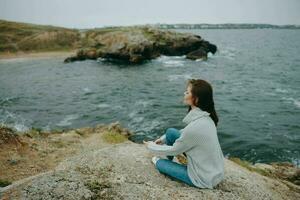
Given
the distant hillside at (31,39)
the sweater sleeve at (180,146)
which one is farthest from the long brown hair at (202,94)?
the distant hillside at (31,39)

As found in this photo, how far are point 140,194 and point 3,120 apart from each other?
25.4 meters

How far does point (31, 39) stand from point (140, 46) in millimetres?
38774

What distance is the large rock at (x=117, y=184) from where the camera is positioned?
7953mm

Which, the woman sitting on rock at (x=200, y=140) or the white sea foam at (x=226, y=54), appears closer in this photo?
the woman sitting on rock at (x=200, y=140)

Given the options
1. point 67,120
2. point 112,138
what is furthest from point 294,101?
point 112,138

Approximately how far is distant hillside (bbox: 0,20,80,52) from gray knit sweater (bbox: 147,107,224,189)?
87.8 meters

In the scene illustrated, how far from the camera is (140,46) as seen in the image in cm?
7325

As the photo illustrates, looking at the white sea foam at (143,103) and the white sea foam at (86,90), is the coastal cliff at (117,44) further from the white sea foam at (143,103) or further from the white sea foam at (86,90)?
the white sea foam at (143,103)

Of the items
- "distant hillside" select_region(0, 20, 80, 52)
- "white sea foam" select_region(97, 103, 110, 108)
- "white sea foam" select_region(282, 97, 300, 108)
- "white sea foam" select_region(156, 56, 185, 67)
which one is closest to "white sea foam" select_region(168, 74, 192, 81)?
"white sea foam" select_region(156, 56, 185, 67)

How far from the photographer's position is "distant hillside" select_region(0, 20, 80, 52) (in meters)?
89.9

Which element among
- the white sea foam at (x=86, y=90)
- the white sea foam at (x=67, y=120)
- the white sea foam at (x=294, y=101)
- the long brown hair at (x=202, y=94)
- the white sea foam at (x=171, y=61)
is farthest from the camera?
the white sea foam at (x=171, y=61)

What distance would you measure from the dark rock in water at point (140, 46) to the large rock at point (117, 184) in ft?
204

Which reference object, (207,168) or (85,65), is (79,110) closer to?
(207,168)

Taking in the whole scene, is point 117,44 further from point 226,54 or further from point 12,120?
point 12,120
